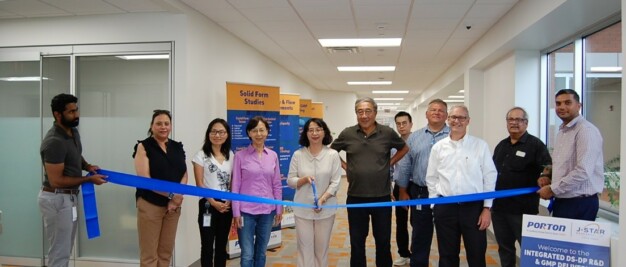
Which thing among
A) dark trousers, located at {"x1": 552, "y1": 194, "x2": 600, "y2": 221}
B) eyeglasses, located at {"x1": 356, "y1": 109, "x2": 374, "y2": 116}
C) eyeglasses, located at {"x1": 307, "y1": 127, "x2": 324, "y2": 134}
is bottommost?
dark trousers, located at {"x1": 552, "y1": 194, "x2": 600, "y2": 221}

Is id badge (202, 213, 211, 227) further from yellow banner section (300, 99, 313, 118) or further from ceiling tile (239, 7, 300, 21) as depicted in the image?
yellow banner section (300, 99, 313, 118)

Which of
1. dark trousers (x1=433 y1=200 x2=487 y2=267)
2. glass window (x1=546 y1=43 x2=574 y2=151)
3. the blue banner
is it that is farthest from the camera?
the blue banner

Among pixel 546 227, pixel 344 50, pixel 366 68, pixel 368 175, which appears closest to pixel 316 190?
pixel 368 175

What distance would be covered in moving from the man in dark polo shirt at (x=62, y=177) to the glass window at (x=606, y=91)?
3982mm

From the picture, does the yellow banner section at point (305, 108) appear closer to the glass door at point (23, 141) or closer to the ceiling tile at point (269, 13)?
the ceiling tile at point (269, 13)

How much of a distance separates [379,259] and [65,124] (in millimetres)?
2556

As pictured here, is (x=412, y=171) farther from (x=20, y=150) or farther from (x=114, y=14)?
(x=20, y=150)

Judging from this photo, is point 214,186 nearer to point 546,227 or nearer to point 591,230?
point 546,227

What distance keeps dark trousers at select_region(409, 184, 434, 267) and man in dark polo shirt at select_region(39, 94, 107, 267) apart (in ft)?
8.55

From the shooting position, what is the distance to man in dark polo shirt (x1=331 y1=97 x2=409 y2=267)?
3328 mm

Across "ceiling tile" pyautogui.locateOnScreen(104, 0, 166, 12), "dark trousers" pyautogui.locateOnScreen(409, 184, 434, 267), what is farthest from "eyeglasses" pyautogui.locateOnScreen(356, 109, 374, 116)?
"ceiling tile" pyautogui.locateOnScreen(104, 0, 166, 12)

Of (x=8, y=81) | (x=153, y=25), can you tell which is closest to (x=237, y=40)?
(x=153, y=25)

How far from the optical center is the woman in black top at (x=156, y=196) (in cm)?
318

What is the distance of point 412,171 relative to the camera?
13.3 ft
